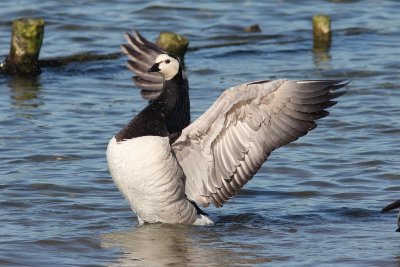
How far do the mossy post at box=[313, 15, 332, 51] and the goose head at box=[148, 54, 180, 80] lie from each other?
7.87 metres

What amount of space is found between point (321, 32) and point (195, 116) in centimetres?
478

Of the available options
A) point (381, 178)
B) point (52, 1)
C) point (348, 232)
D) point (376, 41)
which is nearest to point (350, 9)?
point (376, 41)

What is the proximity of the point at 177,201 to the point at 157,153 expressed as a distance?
1.86ft

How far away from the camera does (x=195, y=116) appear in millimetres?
12641

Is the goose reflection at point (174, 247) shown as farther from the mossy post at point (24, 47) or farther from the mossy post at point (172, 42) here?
the mossy post at point (172, 42)

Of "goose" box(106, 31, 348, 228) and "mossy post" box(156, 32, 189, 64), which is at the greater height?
"goose" box(106, 31, 348, 228)

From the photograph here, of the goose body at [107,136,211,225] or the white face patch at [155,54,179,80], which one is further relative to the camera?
the white face patch at [155,54,179,80]

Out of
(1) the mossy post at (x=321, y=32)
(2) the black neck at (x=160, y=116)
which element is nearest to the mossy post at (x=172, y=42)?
(1) the mossy post at (x=321, y=32)

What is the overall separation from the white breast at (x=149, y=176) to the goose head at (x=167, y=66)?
2.26ft

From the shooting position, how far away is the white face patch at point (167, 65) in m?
9.08

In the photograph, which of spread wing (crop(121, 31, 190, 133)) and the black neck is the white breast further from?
spread wing (crop(121, 31, 190, 133))

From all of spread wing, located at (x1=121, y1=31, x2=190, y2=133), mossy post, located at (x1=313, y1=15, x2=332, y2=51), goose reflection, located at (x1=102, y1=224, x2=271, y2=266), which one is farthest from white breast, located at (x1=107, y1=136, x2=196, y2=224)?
mossy post, located at (x1=313, y1=15, x2=332, y2=51)

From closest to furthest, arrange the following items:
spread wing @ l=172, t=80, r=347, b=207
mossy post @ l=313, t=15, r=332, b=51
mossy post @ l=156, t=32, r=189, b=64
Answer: spread wing @ l=172, t=80, r=347, b=207 < mossy post @ l=156, t=32, r=189, b=64 < mossy post @ l=313, t=15, r=332, b=51

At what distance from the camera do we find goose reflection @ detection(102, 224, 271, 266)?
7.93 metres
